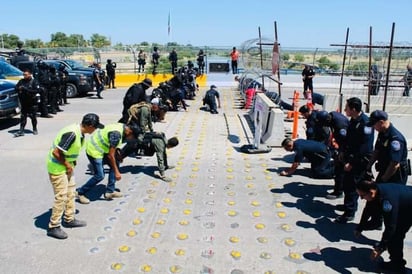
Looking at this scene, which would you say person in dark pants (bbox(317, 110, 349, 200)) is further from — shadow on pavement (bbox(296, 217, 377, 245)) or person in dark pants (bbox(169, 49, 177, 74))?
person in dark pants (bbox(169, 49, 177, 74))

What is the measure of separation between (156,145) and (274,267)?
10.8 feet

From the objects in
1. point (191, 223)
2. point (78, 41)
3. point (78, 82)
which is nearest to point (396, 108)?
point (191, 223)

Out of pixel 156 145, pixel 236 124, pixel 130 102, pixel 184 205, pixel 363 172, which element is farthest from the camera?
pixel 236 124

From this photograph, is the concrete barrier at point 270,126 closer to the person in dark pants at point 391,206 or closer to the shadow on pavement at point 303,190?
the shadow on pavement at point 303,190

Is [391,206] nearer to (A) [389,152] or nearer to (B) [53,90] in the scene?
(A) [389,152]

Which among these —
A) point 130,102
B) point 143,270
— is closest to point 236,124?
point 130,102

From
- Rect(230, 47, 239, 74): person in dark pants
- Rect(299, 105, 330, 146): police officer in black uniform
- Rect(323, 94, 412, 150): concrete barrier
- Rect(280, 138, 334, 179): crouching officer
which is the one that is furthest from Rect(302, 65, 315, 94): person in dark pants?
Rect(280, 138, 334, 179): crouching officer

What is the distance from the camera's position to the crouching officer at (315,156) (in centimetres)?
692

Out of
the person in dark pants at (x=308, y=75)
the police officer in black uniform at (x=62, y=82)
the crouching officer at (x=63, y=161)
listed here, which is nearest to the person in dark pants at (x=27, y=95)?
the police officer in black uniform at (x=62, y=82)

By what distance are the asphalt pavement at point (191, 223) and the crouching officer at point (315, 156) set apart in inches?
7.1

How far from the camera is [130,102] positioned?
9172 mm

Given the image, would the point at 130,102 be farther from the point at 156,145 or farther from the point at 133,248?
the point at 133,248

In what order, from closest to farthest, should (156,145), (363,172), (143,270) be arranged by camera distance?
(143,270) → (363,172) → (156,145)

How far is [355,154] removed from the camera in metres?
5.41
